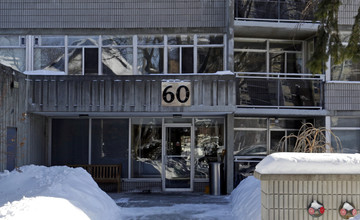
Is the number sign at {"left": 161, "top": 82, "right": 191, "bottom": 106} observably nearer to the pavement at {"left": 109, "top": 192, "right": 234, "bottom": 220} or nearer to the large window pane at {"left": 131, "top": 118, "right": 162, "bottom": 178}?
the large window pane at {"left": 131, "top": 118, "right": 162, "bottom": 178}

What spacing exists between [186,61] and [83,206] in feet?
24.5

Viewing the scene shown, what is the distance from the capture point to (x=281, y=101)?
14.3 m

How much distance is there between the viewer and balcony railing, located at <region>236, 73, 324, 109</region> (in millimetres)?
14211

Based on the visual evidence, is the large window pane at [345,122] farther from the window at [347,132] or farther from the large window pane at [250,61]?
the large window pane at [250,61]

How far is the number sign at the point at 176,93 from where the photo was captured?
1351cm

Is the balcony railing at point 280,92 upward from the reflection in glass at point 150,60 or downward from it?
downward

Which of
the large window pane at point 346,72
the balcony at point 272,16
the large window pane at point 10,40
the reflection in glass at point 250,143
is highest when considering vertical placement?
the balcony at point 272,16

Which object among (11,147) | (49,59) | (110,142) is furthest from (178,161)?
(49,59)

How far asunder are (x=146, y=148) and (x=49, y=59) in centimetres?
446

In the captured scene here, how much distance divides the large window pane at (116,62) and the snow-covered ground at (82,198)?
4.39 m

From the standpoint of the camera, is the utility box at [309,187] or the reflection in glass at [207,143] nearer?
the utility box at [309,187]

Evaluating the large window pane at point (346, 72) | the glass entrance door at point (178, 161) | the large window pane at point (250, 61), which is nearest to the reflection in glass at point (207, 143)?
the glass entrance door at point (178, 161)

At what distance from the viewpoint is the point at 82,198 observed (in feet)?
28.0

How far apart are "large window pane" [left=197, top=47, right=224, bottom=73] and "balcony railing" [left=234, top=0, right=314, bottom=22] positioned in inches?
52.3
